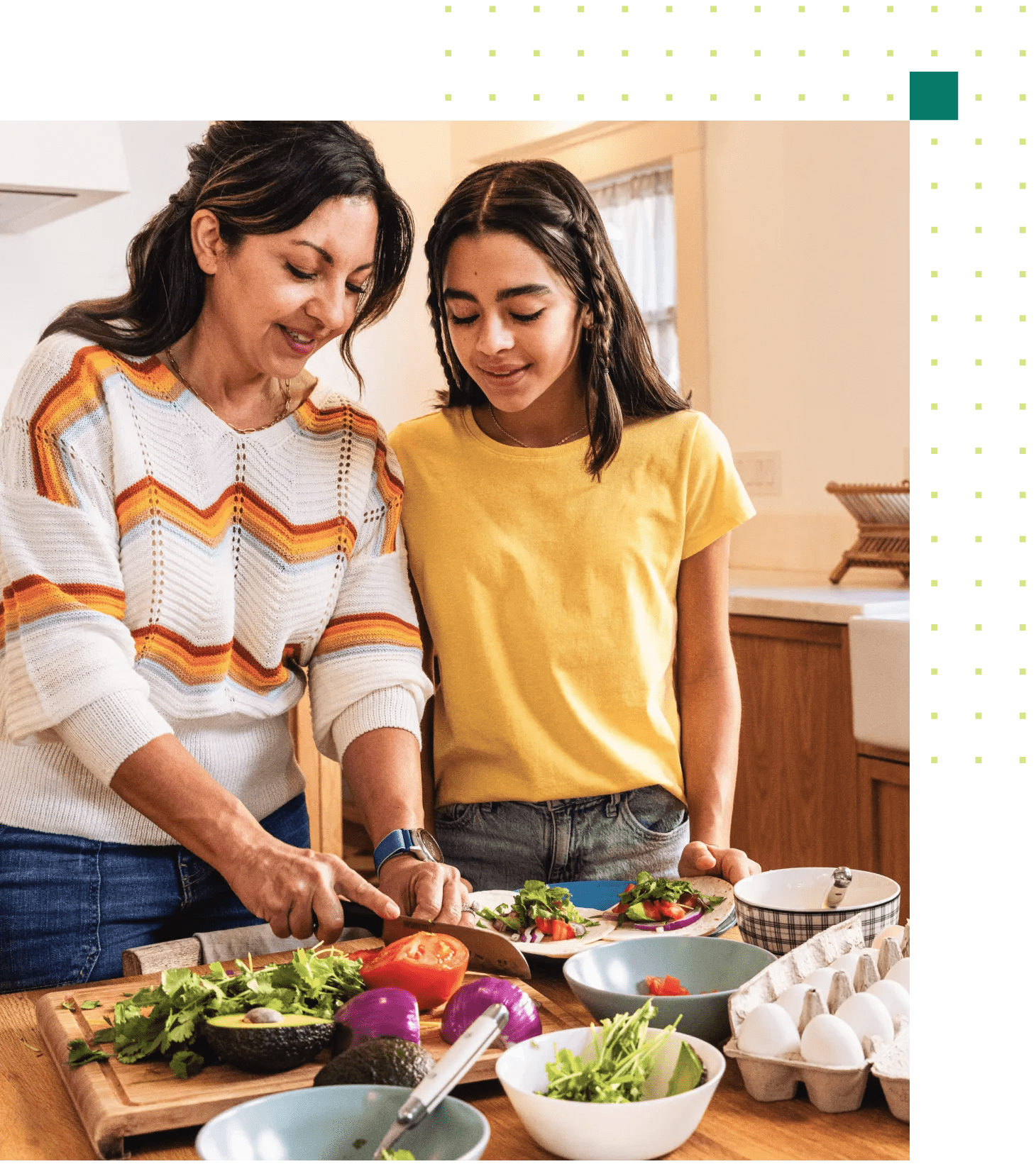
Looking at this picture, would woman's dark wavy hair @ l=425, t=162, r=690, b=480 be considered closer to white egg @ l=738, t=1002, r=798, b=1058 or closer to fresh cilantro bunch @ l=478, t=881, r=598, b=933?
fresh cilantro bunch @ l=478, t=881, r=598, b=933

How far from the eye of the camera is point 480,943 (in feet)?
3.40

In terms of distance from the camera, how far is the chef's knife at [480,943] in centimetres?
102

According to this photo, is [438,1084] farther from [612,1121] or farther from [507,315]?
[507,315]

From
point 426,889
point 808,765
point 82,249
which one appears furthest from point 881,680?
point 82,249

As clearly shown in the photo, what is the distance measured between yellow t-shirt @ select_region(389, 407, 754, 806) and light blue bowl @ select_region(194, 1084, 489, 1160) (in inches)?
25.3

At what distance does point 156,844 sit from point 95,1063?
405 millimetres

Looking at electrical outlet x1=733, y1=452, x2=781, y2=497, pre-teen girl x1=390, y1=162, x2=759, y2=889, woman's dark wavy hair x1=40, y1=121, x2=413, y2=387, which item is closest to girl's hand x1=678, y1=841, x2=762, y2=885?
pre-teen girl x1=390, y1=162, x2=759, y2=889

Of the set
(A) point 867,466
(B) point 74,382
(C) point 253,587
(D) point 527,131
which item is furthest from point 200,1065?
(D) point 527,131

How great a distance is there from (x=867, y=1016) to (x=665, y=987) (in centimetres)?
16

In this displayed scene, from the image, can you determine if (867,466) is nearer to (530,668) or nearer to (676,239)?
(676,239)

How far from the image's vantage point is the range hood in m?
2.54

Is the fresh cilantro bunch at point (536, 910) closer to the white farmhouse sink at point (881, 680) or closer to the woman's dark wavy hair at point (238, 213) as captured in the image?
the woman's dark wavy hair at point (238, 213)

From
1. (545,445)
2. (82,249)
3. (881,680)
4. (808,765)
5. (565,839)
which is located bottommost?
(808,765)
